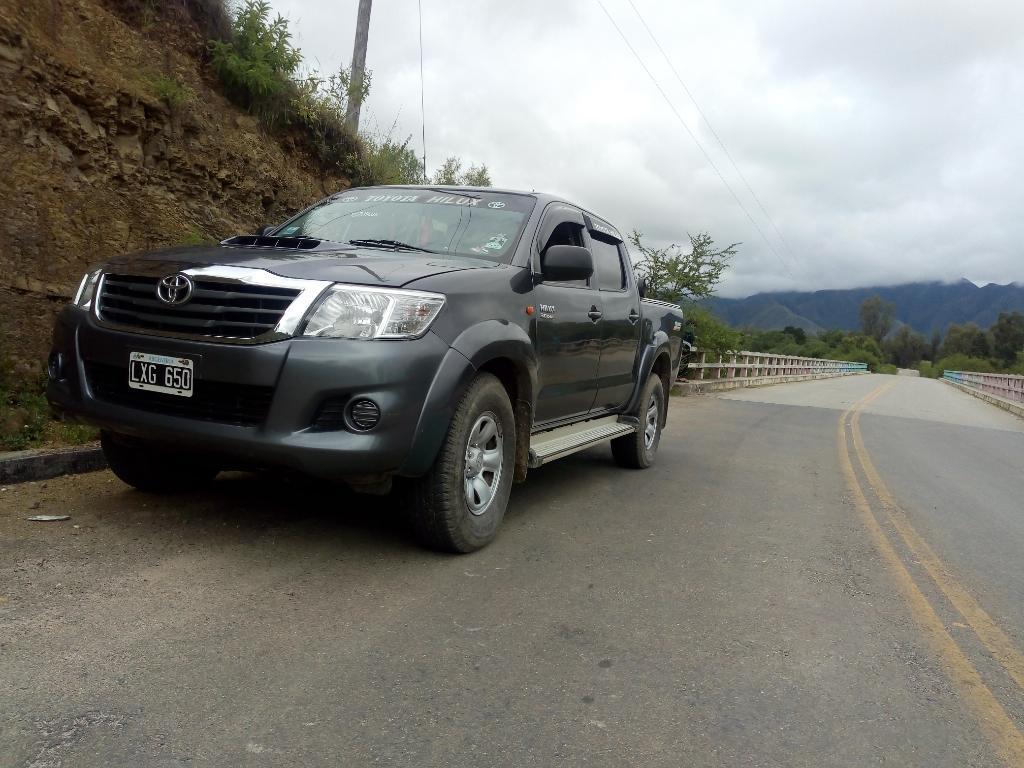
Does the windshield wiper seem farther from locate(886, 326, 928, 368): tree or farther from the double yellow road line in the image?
locate(886, 326, 928, 368): tree

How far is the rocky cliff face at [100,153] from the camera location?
242 inches

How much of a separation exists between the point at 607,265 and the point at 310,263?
3269 mm

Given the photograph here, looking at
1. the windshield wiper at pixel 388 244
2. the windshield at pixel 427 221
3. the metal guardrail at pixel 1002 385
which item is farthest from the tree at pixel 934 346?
the windshield wiper at pixel 388 244

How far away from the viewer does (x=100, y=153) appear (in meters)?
7.14

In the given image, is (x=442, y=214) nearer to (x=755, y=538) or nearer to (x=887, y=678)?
(x=755, y=538)

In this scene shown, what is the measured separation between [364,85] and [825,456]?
807cm

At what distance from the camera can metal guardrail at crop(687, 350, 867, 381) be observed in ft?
69.8

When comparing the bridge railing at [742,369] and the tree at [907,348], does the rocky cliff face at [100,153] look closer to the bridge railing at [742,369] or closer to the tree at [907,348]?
the bridge railing at [742,369]

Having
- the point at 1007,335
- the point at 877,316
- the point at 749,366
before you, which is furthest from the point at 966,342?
the point at 749,366

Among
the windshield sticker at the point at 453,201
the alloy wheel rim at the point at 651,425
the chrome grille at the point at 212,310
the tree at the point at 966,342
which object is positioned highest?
the windshield sticker at the point at 453,201

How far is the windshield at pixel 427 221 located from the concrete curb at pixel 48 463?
76.1 inches

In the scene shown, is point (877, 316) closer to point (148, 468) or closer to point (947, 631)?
point (947, 631)

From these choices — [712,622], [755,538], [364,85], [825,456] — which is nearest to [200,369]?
[712,622]

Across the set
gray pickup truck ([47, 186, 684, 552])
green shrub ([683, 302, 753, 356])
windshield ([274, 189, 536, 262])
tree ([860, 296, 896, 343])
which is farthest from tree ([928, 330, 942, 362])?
gray pickup truck ([47, 186, 684, 552])
